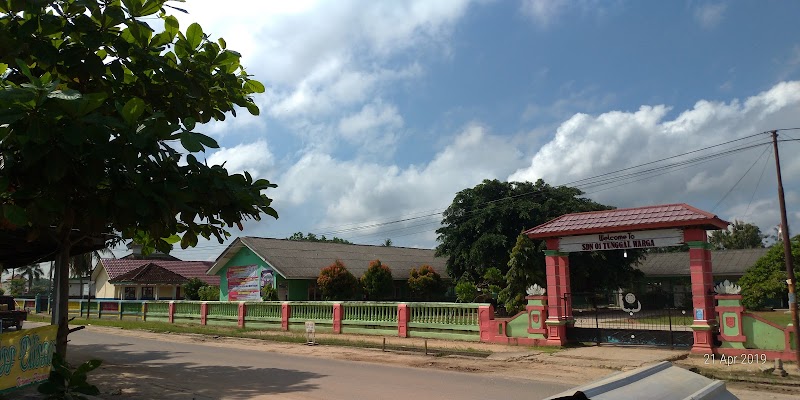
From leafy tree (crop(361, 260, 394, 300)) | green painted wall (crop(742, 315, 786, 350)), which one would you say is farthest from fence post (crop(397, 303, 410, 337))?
leafy tree (crop(361, 260, 394, 300))

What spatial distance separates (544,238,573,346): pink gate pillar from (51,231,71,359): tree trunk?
13849mm

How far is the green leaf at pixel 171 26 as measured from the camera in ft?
18.6

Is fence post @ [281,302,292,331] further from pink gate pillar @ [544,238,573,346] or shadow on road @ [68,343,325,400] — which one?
pink gate pillar @ [544,238,573,346]

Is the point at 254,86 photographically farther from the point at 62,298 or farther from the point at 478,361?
the point at 478,361

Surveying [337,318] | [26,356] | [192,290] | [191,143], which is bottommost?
[337,318]

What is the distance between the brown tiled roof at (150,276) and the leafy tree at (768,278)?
39774 mm

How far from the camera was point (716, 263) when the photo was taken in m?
49.1

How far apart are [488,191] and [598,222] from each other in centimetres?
2099

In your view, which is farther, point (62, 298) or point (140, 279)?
point (140, 279)

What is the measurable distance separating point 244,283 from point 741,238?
6536 centimetres

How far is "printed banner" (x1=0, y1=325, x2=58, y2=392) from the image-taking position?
21.0 ft

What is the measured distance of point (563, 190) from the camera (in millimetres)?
38719

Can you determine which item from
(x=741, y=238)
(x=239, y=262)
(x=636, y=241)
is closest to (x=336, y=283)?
(x=239, y=262)

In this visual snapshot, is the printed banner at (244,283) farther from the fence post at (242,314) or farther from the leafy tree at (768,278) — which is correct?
the leafy tree at (768,278)
